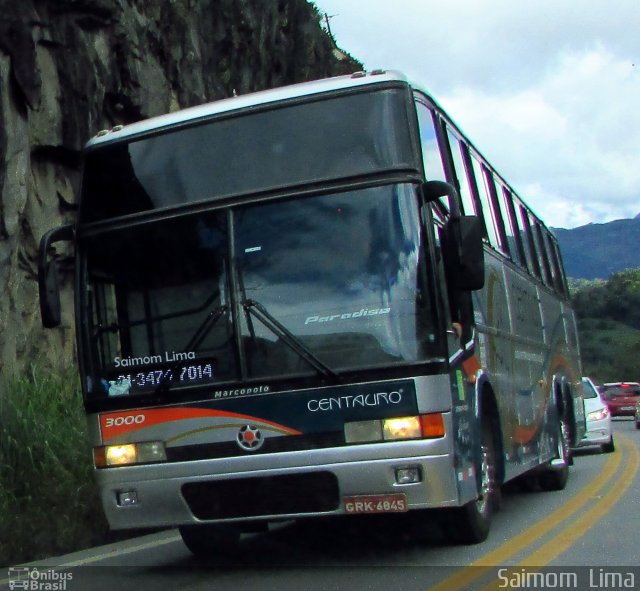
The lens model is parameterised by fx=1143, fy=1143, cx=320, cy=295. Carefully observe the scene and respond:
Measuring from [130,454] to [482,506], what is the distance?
9.24 feet

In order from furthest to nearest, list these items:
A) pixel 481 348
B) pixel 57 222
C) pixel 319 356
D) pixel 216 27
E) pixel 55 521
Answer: pixel 216 27
pixel 57 222
pixel 55 521
pixel 481 348
pixel 319 356

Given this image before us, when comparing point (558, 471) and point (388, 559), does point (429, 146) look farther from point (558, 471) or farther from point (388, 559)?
point (558, 471)

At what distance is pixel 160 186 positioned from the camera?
828 cm

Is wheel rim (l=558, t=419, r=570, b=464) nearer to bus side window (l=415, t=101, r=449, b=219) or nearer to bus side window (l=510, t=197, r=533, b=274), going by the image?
bus side window (l=510, t=197, r=533, b=274)

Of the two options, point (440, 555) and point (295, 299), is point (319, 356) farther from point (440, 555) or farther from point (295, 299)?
point (440, 555)

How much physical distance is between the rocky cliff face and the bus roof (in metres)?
7.11

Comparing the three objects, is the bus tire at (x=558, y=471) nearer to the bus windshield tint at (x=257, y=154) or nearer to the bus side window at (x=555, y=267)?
the bus side window at (x=555, y=267)

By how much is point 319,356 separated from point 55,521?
4175 millimetres

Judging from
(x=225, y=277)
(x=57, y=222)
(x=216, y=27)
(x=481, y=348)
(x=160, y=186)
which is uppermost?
(x=216, y=27)

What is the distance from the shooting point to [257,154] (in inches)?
321

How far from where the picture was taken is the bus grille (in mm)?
7629

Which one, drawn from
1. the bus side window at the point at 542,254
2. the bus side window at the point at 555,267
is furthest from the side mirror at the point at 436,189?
the bus side window at the point at 555,267

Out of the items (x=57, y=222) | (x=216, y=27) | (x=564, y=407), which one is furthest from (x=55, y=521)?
(x=216, y=27)

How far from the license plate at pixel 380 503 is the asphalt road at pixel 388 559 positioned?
44 centimetres
